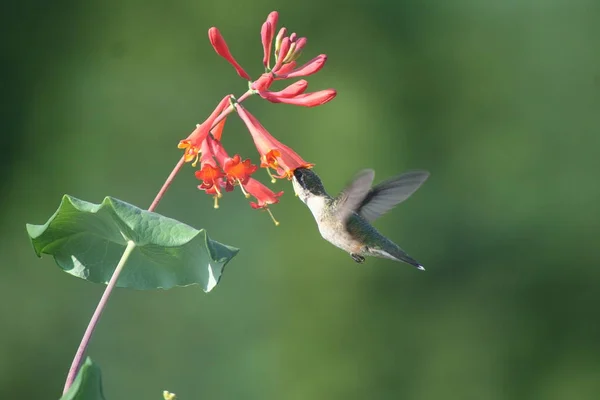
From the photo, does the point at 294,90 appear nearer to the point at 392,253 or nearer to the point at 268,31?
the point at 268,31

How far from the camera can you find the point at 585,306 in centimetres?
756

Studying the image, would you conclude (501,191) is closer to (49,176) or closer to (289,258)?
(289,258)

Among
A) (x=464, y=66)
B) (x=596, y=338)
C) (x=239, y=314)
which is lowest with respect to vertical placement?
(x=239, y=314)

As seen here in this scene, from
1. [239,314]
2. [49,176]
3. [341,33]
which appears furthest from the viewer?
[341,33]

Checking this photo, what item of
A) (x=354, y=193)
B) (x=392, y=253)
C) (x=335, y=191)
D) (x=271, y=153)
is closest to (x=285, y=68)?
(x=271, y=153)

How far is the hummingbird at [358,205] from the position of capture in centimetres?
268

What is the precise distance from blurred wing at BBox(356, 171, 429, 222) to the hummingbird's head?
0.14 metres

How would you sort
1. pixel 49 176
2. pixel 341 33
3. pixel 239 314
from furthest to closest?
pixel 341 33, pixel 49 176, pixel 239 314

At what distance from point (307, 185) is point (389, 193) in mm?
243

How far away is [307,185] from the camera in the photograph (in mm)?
2770

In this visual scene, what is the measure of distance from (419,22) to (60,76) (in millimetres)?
3038

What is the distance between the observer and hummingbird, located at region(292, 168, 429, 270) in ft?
8.79

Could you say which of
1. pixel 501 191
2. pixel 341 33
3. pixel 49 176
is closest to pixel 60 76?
pixel 49 176

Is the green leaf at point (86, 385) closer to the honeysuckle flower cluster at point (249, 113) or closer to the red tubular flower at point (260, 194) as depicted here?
the honeysuckle flower cluster at point (249, 113)
